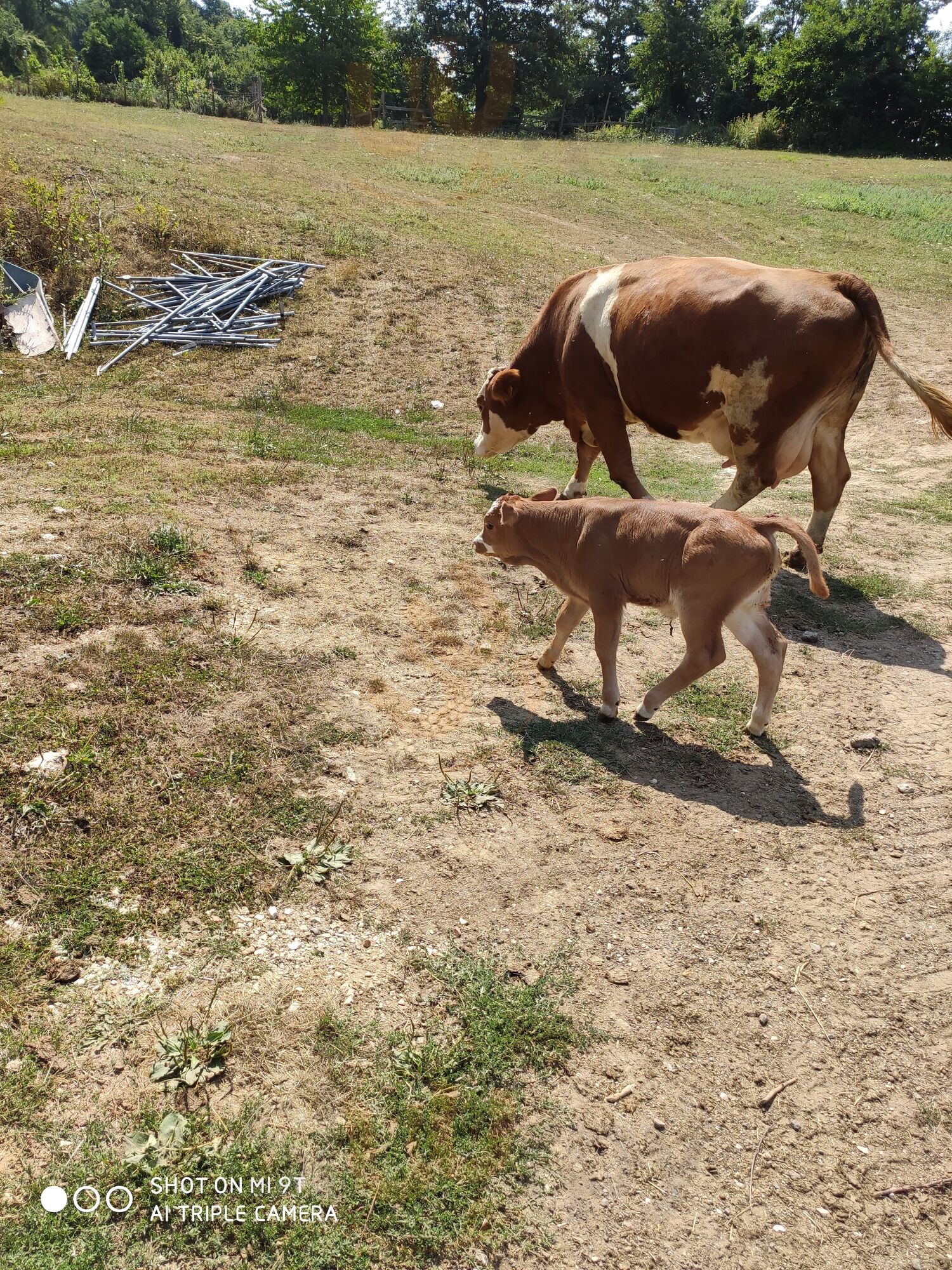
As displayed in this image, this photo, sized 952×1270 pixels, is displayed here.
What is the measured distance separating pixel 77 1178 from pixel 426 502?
7682 mm

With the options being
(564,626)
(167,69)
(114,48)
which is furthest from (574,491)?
(114,48)

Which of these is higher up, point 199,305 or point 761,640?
point 199,305

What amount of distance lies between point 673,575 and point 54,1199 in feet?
16.2

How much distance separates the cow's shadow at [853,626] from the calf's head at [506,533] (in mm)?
2794

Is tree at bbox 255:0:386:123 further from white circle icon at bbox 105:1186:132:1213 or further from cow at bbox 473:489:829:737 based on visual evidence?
white circle icon at bbox 105:1186:132:1213

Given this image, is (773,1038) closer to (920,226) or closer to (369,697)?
(369,697)

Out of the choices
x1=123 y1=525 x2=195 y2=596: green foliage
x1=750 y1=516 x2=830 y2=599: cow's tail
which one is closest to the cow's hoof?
x1=750 y1=516 x2=830 y2=599: cow's tail

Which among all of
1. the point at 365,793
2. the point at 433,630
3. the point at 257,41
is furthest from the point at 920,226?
the point at 257,41

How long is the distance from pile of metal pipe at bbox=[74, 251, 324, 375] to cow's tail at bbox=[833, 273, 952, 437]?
10336mm

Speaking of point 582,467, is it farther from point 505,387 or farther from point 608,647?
point 608,647

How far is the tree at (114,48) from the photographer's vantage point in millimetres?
84375

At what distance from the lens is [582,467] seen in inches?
418

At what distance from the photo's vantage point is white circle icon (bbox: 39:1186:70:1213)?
3.36m

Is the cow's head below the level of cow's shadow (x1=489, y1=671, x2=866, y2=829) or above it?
above
